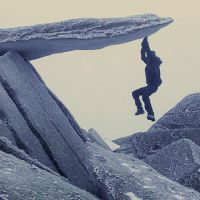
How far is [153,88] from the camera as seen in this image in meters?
6.44

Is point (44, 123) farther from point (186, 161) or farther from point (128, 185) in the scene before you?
point (186, 161)

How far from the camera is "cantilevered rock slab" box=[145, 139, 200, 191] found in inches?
233

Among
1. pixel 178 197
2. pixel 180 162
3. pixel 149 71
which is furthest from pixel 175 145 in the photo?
pixel 178 197

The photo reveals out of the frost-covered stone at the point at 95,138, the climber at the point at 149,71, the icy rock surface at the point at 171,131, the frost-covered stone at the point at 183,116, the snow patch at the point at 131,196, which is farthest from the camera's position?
the frost-covered stone at the point at 183,116

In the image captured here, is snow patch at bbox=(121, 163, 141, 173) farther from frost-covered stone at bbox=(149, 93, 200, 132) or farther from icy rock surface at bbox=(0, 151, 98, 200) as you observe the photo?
frost-covered stone at bbox=(149, 93, 200, 132)

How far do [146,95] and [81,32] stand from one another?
1876 mm

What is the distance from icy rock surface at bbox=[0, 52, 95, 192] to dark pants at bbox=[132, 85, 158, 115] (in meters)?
1.65

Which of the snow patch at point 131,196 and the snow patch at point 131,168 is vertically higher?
the snow patch at point 131,168

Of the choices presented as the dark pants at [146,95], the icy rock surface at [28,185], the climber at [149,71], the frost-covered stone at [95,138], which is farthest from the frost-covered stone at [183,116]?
the icy rock surface at [28,185]

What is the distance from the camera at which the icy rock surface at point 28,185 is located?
8.45 ft

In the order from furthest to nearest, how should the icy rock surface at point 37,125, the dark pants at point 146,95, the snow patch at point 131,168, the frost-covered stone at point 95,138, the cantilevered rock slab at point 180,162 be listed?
1. the frost-covered stone at point 95,138
2. the dark pants at point 146,95
3. the cantilevered rock slab at point 180,162
4. the snow patch at point 131,168
5. the icy rock surface at point 37,125

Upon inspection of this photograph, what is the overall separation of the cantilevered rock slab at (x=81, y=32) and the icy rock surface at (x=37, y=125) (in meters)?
0.26

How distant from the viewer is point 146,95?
21.6 ft

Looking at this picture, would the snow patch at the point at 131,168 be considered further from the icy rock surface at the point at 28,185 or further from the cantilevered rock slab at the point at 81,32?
the icy rock surface at the point at 28,185
